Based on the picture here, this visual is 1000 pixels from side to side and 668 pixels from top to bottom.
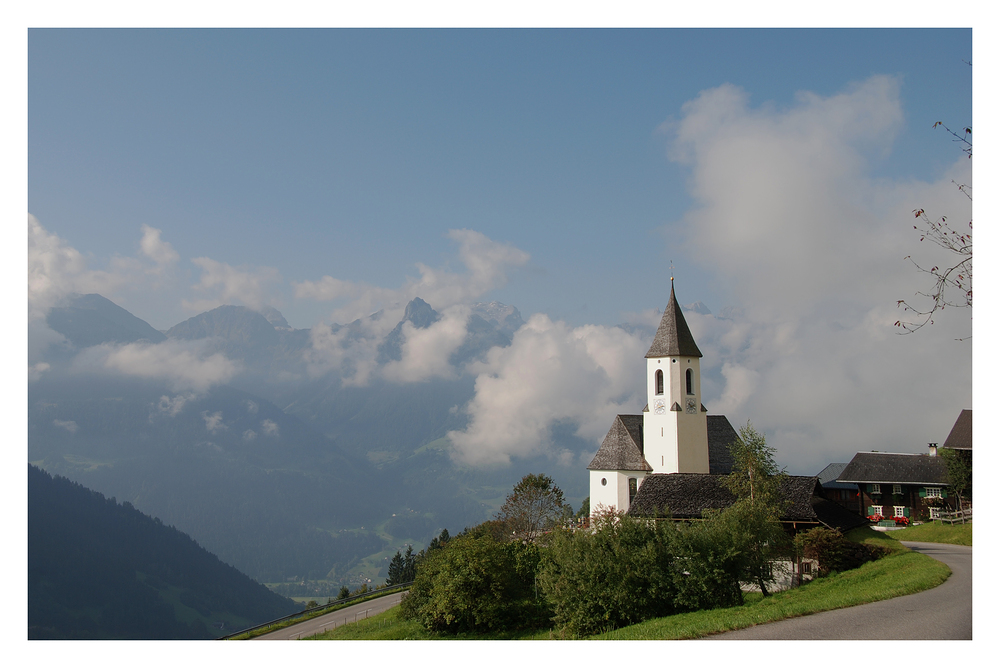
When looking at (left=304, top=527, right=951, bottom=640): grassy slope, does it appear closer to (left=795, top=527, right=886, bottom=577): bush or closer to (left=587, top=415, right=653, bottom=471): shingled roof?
(left=795, top=527, right=886, bottom=577): bush

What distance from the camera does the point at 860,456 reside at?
205ft

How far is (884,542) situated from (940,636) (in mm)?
19314

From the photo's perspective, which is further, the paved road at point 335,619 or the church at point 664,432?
the church at point 664,432

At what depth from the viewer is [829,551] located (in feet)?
96.5

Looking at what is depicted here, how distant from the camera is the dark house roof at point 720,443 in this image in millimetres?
53844

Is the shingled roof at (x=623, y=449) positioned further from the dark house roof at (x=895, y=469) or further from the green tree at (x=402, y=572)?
the green tree at (x=402, y=572)

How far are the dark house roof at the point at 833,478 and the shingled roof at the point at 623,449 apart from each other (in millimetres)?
22040

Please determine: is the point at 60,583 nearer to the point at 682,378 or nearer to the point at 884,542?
the point at 682,378

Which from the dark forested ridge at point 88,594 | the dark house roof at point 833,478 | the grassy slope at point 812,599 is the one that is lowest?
the dark forested ridge at point 88,594

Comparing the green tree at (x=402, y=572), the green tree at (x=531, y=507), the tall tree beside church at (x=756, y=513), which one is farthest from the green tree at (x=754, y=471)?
the green tree at (x=402, y=572)

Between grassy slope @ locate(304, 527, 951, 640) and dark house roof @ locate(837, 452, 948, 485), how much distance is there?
28.8 meters

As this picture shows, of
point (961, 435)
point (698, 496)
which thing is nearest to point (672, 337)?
point (698, 496)

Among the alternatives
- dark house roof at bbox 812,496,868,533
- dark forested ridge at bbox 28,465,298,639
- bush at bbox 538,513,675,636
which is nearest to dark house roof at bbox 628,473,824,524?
dark house roof at bbox 812,496,868,533

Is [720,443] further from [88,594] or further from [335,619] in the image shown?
[88,594]
